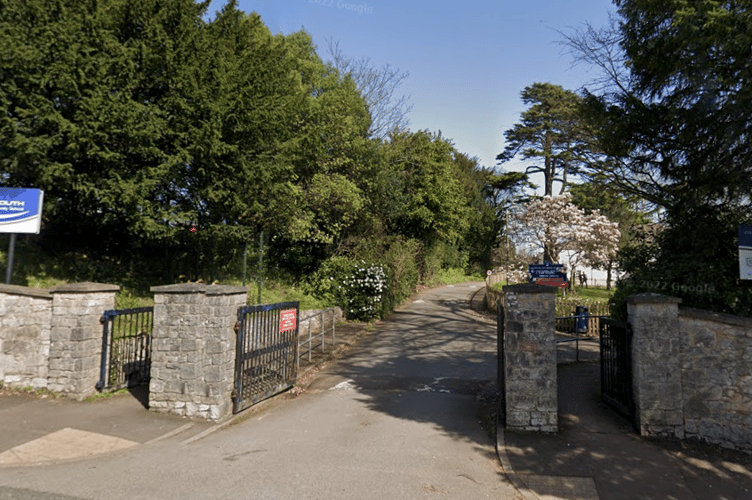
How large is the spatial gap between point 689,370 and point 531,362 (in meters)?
2.16

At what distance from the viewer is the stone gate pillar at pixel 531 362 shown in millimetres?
6641

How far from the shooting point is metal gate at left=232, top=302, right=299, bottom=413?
7434mm

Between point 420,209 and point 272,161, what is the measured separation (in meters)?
18.8

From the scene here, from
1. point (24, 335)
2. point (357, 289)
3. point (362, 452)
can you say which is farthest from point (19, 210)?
point (357, 289)

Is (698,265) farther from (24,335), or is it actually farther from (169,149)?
(169,149)

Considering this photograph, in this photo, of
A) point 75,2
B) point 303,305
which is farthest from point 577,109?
point 75,2

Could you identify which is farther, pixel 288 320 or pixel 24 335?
A: pixel 288 320

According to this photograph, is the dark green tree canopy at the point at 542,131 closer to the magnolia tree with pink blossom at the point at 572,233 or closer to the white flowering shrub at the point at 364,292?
the magnolia tree with pink blossom at the point at 572,233

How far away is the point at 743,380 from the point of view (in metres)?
6.08

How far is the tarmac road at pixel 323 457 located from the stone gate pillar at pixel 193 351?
0.48 meters

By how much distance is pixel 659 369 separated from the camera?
6359mm

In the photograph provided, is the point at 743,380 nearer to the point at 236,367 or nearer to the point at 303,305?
the point at 236,367

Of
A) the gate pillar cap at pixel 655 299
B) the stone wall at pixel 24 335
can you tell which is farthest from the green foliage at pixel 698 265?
the stone wall at pixel 24 335

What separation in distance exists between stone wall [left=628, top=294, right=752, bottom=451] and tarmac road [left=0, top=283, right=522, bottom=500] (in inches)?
95.7
